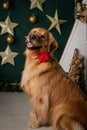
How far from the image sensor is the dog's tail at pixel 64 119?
2.22m

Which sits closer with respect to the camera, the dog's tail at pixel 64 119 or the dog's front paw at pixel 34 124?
the dog's tail at pixel 64 119

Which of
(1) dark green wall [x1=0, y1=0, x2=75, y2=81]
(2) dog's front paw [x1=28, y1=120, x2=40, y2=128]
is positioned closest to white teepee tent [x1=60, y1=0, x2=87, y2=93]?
(1) dark green wall [x1=0, y1=0, x2=75, y2=81]

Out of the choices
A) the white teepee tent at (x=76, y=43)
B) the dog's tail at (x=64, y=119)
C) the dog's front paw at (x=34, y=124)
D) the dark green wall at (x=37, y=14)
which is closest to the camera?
the dog's tail at (x=64, y=119)

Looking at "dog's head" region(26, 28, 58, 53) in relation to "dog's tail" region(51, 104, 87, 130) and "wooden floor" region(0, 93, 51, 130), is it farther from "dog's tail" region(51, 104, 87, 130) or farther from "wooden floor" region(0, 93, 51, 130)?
"wooden floor" region(0, 93, 51, 130)

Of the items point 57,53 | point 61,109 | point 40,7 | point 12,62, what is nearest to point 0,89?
Answer: point 12,62

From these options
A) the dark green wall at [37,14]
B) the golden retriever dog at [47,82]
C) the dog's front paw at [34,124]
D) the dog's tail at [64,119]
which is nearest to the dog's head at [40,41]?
the golden retriever dog at [47,82]

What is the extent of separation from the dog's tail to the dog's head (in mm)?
479

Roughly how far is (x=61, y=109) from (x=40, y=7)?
1.40 meters

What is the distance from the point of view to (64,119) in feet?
7.43

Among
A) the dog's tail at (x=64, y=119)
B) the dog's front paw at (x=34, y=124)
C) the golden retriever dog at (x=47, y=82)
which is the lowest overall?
the dog's front paw at (x=34, y=124)

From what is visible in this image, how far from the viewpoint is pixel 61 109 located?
2.32m

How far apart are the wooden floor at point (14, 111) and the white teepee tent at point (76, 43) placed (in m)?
0.64

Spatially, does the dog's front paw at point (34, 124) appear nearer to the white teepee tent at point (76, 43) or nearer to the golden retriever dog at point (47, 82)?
the golden retriever dog at point (47, 82)

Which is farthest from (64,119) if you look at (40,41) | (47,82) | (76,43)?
(76,43)
